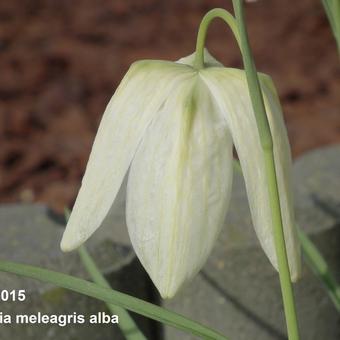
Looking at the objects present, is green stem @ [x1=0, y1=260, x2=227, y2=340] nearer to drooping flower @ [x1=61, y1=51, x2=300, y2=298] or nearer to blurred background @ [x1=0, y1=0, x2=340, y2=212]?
drooping flower @ [x1=61, y1=51, x2=300, y2=298]

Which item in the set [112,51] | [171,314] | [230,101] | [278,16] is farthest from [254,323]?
[278,16]

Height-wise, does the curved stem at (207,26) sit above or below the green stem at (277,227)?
above

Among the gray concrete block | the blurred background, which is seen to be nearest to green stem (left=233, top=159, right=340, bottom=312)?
the gray concrete block

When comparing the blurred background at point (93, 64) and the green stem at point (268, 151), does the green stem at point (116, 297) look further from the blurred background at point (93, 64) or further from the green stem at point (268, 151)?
the blurred background at point (93, 64)

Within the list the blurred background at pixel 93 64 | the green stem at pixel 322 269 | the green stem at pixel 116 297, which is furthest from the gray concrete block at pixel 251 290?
the blurred background at pixel 93 64

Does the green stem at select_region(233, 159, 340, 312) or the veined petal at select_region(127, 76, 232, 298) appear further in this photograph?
the green stem at select_region(233, 159, 340, 312)
